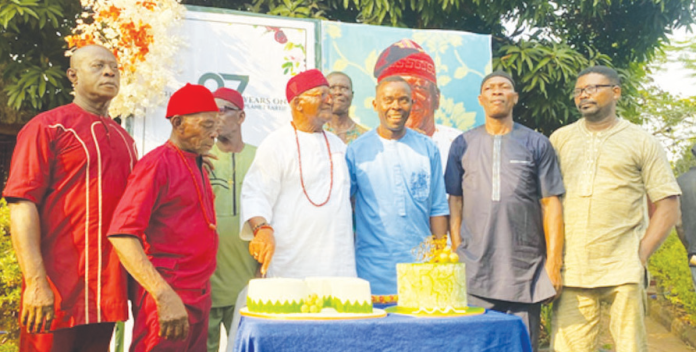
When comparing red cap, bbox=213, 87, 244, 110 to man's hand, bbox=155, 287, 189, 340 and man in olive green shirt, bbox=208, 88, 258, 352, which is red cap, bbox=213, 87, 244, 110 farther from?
man's hand, bbox=155, 287, 189, 340

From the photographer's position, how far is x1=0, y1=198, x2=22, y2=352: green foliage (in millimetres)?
6176

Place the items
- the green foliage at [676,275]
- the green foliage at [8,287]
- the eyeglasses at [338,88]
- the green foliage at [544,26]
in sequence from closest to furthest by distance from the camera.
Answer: the eyeglasses at [338,88] < the green foliage at [8,287] < the green foliage at [544,26] < the green foliage at [676,275]

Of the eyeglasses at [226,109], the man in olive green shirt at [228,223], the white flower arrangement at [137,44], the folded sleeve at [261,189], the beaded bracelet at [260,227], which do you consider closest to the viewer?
the beaded bracelet at [260,227]

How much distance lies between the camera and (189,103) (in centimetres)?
355

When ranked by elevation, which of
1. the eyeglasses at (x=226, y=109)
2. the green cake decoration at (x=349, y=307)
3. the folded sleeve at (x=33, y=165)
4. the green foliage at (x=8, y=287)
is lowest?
the green foliage at (x=8, y=287)

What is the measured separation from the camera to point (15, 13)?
6656 millimetres

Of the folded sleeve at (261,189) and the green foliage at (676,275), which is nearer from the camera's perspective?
the folded sleeve at (261,189)

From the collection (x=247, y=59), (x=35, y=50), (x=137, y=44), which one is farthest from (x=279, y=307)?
(x=35, y=50)

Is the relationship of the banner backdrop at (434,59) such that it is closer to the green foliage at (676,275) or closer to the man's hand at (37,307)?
the man's hand at (37,307)

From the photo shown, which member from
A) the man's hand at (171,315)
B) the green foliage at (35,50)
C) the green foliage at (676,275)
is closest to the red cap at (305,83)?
the man's hand at (171,315)

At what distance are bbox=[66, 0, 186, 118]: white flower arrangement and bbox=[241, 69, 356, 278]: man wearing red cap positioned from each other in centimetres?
157

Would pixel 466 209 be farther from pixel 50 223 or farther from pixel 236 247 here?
pixel 50 223

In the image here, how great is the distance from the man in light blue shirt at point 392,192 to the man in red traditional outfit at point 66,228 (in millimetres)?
1530

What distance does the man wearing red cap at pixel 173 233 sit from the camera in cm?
319
